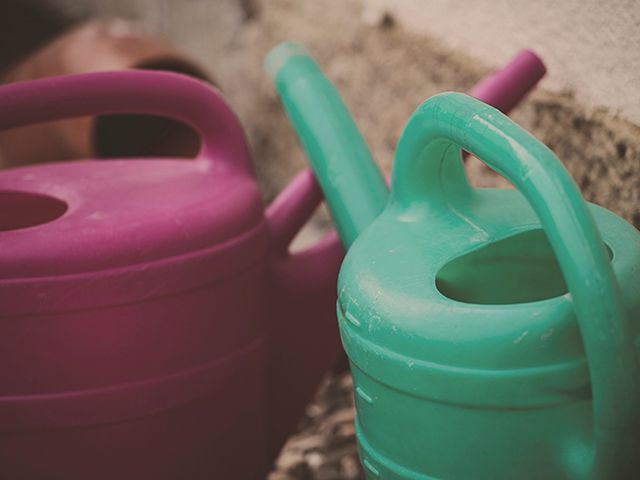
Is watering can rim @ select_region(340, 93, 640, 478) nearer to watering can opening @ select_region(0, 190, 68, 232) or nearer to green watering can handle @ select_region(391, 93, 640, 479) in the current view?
green watering can handle @ select_region(391, 93, 640, 479)

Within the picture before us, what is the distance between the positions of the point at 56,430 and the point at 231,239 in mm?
263

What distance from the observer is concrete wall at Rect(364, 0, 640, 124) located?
1.01 meters

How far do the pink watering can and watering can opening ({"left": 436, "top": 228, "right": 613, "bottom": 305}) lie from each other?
238mm

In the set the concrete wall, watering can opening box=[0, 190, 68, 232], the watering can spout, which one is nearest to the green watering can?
the watering can spout

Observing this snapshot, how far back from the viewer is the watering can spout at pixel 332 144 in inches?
40.4

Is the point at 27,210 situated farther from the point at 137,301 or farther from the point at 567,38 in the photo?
the point at 567,38

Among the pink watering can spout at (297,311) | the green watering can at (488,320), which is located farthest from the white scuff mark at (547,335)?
the pink watering can spout at (297,311)

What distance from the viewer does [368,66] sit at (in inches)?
71.3

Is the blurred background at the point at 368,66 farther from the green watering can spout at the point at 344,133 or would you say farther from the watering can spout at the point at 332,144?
the watering can spout at the point at 332,144

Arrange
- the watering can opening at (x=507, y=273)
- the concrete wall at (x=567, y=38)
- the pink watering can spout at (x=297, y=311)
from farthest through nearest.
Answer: the pink watering can spout at (x=297, y=311) < the concrete wall at (x=567, y=38) < the watering can opening at (x=507, y=273)

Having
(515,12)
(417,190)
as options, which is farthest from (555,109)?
(417,190)

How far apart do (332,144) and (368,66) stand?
2.54 feet

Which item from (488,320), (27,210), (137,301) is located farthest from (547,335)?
(27,210)

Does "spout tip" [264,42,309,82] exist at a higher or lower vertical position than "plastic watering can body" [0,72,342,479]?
higher
